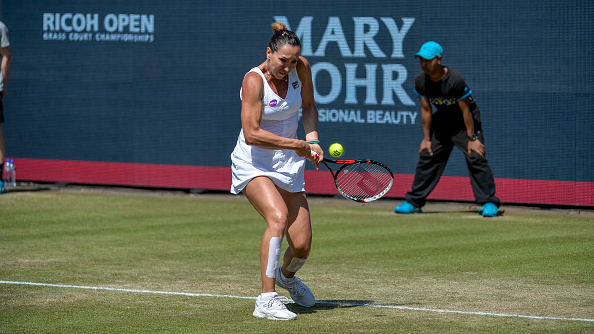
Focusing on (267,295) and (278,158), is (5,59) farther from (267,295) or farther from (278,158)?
(267,295)

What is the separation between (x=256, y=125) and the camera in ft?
21.4

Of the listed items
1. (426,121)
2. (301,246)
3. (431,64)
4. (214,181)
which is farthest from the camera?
(214,181)

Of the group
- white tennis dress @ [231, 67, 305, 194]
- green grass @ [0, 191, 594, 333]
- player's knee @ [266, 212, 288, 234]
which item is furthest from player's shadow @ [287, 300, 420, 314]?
white tennis dress @ [231, 67, 305, 194]

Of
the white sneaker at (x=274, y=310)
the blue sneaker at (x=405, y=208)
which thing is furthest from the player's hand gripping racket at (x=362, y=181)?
the blue sneaker at (x=405, y=208)

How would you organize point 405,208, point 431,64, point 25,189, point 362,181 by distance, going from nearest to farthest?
point 362,181
point 431,64
point 405,208
point 25,189

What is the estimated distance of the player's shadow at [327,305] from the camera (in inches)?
271

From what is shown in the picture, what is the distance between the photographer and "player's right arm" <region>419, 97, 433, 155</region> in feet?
38.7

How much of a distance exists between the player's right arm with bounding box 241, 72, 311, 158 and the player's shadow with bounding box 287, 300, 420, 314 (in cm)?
113

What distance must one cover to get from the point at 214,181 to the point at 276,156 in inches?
294

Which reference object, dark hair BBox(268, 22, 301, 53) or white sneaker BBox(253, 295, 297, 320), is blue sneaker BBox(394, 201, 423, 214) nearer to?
white sneaker BBox(253, 295, 297, 320)

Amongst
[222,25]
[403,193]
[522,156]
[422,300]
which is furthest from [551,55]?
[422,300]

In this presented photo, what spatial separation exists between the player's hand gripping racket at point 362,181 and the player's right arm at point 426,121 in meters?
4.61

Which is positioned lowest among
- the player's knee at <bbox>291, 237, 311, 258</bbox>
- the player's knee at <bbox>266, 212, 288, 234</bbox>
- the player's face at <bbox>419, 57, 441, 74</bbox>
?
the player's knee at <bbox>291, 237, 311, 258</bbox>

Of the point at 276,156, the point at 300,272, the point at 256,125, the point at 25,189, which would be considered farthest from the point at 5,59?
the point at 256,125
